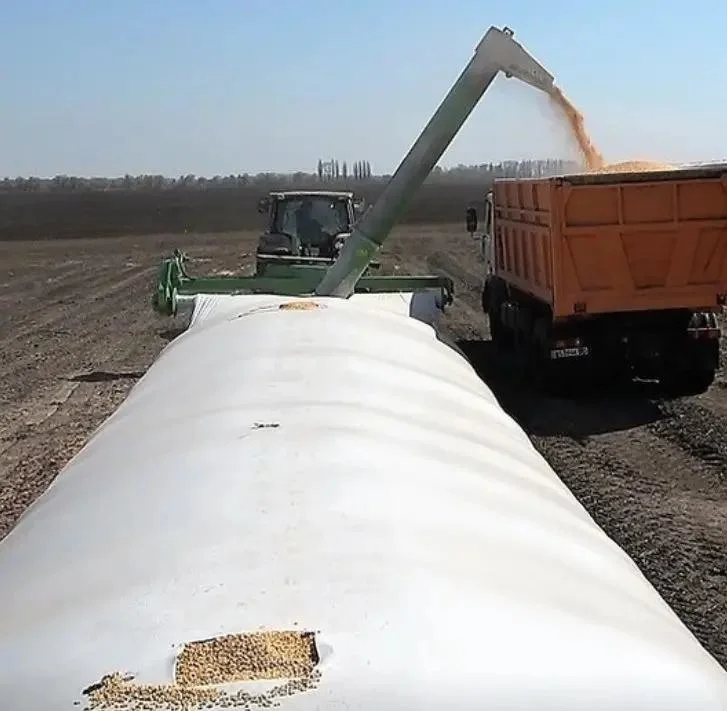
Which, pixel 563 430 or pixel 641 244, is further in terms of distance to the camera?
pixel 641 244

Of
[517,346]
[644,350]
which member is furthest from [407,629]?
[517,346]

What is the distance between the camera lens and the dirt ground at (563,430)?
8.11 metres

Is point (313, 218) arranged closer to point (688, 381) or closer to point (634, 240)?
point (688, 381)

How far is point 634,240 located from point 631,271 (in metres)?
0.33

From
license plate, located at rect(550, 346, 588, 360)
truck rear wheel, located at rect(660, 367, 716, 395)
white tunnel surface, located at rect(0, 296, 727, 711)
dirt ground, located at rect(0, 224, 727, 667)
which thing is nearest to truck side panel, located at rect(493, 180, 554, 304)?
license plate, located at rect(550, 346, 588, 360)

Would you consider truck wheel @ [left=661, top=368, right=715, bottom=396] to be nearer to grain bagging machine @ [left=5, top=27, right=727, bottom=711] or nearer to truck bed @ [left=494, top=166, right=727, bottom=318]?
truck bed @ [left=494, top=166, right=727, bottom=318]

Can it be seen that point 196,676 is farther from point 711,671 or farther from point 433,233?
point 433,233

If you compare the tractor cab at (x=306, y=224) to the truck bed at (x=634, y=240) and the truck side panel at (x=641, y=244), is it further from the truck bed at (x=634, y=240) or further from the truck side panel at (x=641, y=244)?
the truck side panel at (x=641, y=244)

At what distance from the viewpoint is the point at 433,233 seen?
47.4 meters

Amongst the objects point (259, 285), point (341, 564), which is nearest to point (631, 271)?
point (259, 285)

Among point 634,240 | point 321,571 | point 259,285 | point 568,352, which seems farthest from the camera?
point 259,285

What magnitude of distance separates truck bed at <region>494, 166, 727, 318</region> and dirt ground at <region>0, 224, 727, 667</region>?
1.20 metres

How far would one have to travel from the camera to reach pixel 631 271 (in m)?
12.5

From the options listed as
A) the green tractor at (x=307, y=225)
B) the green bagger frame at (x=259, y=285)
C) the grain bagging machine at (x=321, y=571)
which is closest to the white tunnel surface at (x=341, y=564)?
the grain bagging machine at (x=321, y=571)
